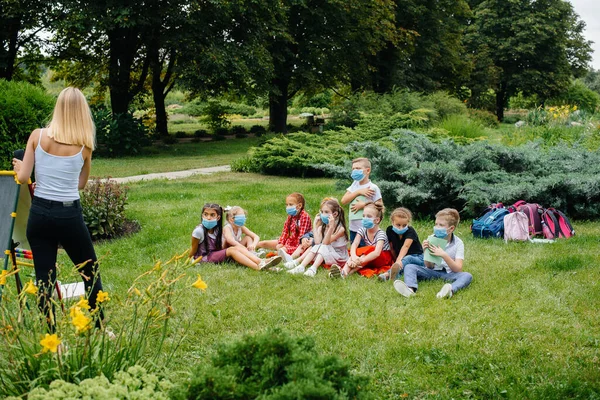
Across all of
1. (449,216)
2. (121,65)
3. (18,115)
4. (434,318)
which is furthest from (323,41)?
(434,318)

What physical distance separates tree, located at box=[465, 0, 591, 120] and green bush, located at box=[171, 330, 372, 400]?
138 ft

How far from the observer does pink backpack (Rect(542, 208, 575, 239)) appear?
324 inches

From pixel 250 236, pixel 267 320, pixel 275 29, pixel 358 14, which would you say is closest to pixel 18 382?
pixel 267 320

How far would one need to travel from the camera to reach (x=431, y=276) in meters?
6.29

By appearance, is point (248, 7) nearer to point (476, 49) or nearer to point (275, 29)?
point (275, 29)

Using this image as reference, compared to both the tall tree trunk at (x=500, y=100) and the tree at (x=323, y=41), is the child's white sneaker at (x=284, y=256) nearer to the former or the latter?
the tree at (x=323, y=41)

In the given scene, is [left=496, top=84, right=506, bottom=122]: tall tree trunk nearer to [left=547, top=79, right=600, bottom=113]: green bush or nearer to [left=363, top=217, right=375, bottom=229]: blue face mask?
[left=547, top=79, right=600, bottom=113]: green bush

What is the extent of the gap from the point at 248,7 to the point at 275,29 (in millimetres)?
2171

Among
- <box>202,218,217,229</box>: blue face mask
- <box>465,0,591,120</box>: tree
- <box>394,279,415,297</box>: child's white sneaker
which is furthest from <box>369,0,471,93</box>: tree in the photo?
<box>394,279,415,297</box>: child's white sneaker

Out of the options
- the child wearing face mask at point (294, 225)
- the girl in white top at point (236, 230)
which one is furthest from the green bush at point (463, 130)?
the girl in white top at point (236, 230)

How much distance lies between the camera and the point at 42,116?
11000 millimetres

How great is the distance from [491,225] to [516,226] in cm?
35

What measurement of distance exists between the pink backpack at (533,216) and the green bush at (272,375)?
626 cm

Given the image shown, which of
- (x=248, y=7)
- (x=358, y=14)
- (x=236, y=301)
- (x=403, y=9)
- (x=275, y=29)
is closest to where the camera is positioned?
(x=236, y=301)
